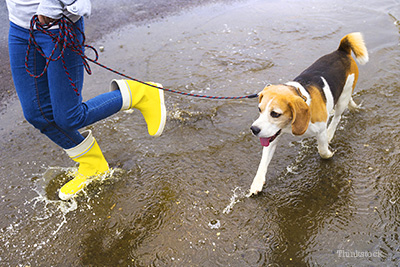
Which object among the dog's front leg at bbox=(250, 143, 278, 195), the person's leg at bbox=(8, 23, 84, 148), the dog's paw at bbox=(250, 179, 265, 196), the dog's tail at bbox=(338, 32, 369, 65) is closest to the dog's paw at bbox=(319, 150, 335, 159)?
the dog's front leg at bbox=(250, 143, 278, 195)

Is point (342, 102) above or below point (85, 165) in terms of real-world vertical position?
above

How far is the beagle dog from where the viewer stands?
2.39 meters

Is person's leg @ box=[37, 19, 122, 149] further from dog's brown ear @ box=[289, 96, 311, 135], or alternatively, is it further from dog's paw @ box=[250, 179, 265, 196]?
dog's brown ear @ box=[289, 96, 311, 135]

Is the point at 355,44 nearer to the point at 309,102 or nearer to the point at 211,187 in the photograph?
the point at 309,102

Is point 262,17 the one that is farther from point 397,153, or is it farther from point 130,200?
point 130,200

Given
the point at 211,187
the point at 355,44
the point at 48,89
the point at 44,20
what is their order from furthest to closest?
the point at 355,44, the point at 211,187, the point at 48,89, the point at 44,20

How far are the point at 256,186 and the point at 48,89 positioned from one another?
72.1 inches

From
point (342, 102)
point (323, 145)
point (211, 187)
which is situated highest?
point (342, 102)

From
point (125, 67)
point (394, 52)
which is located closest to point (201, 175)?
point (125, 67)

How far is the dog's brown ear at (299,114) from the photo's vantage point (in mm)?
2359

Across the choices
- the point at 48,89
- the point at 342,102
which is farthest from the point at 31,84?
the point at 342,102

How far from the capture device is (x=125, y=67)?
187 inches

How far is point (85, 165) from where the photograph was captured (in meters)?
2.81

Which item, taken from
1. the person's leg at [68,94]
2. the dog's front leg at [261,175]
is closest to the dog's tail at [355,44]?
the dog's front leg at [261,175]
